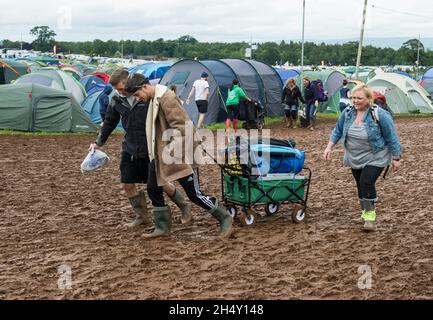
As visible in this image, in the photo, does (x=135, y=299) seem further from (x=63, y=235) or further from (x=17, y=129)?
(x=17, y=129)

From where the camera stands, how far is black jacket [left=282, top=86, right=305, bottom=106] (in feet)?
65.1

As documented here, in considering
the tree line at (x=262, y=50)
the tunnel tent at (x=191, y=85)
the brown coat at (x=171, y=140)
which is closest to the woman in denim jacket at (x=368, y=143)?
the brown coat at (x=171, y=140)

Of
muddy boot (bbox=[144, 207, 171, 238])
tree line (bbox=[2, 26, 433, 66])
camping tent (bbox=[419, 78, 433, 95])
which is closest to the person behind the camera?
muddy boot (bbox=[144, 207, 171, 238])

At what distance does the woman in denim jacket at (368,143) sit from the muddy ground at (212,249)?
0.45 metres

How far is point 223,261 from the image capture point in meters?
5.84

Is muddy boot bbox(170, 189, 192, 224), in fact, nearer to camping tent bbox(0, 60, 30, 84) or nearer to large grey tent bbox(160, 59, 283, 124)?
large grey tent bbox(160, 59, 283, 124)

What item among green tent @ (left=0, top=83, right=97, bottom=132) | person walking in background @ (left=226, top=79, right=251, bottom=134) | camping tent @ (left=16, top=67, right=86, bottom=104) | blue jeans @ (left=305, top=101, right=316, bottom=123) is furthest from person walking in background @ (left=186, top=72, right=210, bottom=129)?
camping tent @ (left=16, top=67, right=86, bottom=104)

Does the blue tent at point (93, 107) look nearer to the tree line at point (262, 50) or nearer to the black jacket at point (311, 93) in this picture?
the black jacket at point (311, 93)

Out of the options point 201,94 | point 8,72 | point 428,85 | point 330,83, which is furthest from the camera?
point 428,85

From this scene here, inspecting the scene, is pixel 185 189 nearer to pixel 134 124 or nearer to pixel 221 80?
pixel 134 124

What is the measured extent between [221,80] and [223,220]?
14.4 metres

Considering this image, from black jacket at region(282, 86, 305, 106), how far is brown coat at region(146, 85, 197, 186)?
13.8 meters

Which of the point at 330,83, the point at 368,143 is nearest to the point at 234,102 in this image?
the point at 330,83

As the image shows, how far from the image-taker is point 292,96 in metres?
19.9
